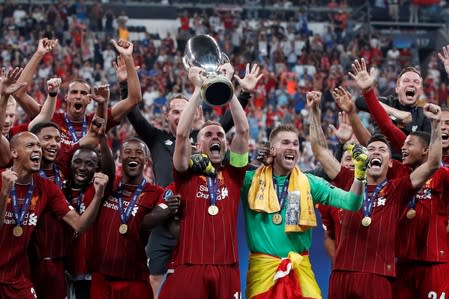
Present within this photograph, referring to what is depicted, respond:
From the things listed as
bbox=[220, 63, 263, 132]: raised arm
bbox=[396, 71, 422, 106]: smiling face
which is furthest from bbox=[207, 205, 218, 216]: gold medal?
bbox=[396, 71, 422, 106]: smiling face

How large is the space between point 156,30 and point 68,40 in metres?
2.84

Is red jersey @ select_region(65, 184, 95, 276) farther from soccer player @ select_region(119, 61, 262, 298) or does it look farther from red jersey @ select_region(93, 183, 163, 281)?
soccer player @ select_region(119, 61, 262, 298)

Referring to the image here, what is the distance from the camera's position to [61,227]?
7504 millimetres

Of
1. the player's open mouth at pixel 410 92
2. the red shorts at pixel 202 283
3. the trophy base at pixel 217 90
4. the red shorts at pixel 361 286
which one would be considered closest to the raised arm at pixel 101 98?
the trophy base at pixel 217 90

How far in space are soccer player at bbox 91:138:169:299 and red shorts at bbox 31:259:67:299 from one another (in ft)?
0.97

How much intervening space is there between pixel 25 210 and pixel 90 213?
500 mm

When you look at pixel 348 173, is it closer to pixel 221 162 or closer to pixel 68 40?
pixel 221 162

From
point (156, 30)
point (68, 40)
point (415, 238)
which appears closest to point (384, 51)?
point (156, 30)

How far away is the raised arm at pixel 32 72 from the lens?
8.16 metres

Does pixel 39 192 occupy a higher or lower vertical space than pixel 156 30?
lower

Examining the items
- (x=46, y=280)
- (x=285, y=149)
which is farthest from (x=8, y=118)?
(x=285, y=149)

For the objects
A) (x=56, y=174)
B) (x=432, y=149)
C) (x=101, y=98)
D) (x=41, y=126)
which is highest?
(x=101, y=98)

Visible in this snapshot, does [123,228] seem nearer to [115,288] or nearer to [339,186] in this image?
[115,288]

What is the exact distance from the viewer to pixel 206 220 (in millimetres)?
7047
